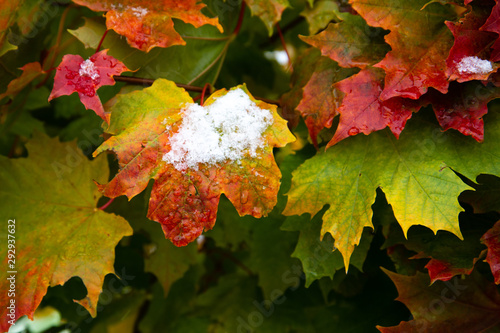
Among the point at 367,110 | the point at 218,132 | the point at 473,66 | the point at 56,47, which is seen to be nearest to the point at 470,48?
the point at 473,66

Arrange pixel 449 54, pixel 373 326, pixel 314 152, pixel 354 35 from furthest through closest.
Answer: pixel 373 326
pixel 314 152
pixel 354 35
pixel 449 54

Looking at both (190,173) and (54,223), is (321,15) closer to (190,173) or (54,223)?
(190,173)

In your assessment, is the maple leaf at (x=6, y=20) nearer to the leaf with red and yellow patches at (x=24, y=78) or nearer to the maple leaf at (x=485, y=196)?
the leaf with red and yellow patches at (x=24, y=78)

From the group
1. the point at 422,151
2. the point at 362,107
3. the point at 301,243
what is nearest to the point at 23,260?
the point at 301,243

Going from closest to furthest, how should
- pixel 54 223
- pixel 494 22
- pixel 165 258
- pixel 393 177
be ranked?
pixel 494 22, pixel 393 177, pixel 54 223, pixel 165 258

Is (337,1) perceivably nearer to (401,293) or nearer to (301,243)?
(301,243)

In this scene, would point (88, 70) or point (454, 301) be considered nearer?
point (88, 70)

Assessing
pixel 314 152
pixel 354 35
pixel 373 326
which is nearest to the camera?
pixel 354 35

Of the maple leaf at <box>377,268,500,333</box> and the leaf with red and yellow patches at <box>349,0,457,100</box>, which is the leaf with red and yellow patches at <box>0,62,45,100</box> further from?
the maple leaf at <box>377,268,500,333</box>
